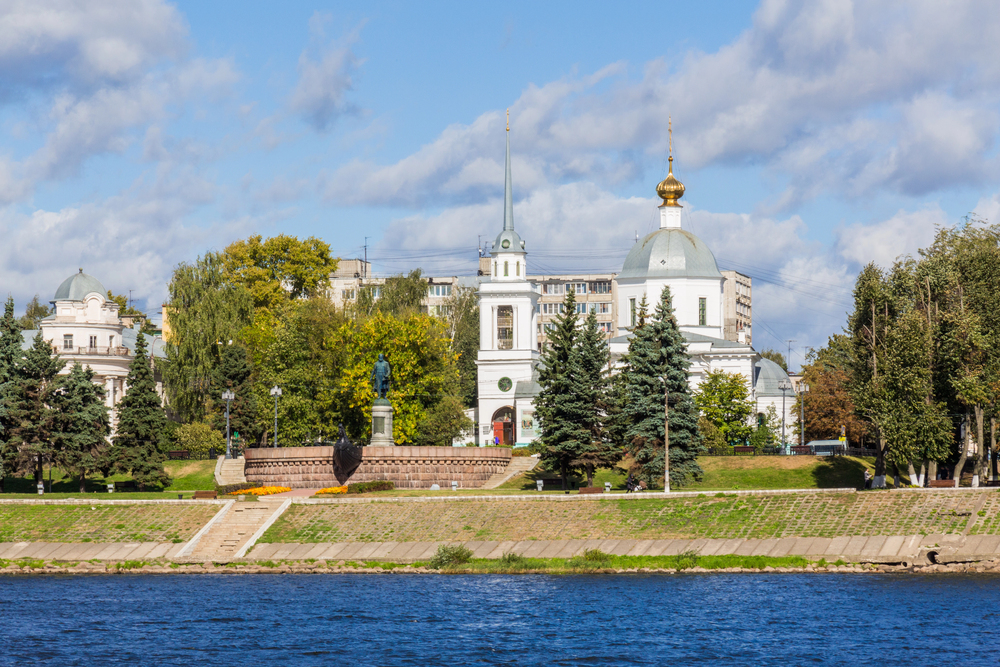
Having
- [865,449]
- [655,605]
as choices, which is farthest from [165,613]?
[865,449]

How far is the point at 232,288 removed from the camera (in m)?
87.9

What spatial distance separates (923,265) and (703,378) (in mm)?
21852

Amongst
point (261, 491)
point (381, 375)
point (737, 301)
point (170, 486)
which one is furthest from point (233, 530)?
point (737, 301)

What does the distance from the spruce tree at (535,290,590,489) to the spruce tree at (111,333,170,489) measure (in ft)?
73.0

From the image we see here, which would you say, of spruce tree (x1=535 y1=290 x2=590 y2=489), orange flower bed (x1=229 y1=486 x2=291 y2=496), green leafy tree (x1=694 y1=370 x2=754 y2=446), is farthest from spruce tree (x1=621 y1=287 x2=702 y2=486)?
orange flower bed (x1=229 y1=486 x2=291 y2=496)

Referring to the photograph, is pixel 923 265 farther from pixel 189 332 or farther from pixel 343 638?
pixel 189 332

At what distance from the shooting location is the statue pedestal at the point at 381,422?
218 feet

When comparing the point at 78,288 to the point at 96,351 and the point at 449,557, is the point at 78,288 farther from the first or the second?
the point at 449,557

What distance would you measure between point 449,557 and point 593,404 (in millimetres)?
15228

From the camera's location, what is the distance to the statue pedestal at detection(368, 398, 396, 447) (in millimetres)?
66562

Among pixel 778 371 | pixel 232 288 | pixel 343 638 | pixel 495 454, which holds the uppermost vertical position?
pixel 232 288

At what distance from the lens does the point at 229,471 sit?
72875mm

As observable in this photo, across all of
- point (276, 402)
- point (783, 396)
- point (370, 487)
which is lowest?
point (370, 487)

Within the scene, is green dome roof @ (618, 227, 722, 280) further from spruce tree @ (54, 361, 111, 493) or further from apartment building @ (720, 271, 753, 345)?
apartment building @ (720, 271, 753, 345)
